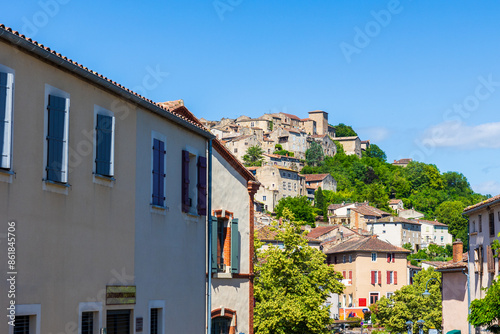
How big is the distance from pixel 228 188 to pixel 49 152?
11359 millimetres

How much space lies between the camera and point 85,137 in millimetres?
15828

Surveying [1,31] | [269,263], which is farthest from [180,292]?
[269,263]

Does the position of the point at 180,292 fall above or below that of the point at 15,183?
below

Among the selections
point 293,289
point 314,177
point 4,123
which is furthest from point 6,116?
point 314,177

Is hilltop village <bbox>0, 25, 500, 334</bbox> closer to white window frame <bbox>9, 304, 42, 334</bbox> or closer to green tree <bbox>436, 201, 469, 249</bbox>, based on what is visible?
white window frame <bbox>9, 304, 42, 334</bbox>

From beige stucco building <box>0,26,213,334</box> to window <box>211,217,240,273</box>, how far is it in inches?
103

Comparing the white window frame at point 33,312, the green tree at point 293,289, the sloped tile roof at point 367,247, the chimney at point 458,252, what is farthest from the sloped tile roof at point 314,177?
the white window frame at point 33,312

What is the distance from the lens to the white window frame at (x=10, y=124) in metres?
13.2

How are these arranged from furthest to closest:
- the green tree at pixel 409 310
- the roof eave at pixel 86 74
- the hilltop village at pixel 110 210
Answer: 1. the green tree at pixel 409 310
2. the hilltop village at pixel 110 210
3. the roof eave at pixel 86 74

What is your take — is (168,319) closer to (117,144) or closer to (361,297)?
(117,144)

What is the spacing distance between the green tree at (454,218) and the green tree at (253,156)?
4628 cm

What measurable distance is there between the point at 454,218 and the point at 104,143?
553 feet

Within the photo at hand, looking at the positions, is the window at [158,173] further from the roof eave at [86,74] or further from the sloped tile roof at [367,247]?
the sloped tile roof at [367,247]

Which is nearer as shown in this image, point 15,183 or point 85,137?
point 15,183
